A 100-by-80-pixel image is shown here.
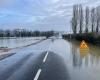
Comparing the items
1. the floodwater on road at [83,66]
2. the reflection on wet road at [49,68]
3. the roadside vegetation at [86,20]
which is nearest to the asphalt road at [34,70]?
the reflection on wet road at [49,68]

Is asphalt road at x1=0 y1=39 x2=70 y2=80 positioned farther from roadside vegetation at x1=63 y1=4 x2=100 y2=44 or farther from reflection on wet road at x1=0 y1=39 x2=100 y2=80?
roadside vegetation at x1=63 y1=4 x2=100 y2=44

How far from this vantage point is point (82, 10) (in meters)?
92.1

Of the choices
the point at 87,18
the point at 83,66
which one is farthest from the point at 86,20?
the point at 83,66

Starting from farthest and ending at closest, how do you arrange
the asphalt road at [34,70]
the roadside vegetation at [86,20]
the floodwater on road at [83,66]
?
the roadside vegetation at [86,20] < the floodwater on road at [83,66] < the asphalt road at [34,70]

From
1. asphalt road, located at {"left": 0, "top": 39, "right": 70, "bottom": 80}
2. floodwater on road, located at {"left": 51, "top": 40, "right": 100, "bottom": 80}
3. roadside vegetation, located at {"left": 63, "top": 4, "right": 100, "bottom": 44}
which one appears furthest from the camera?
roadside vegetation, located at {"left": 63, "top": 4, "right": 100, "bottom": 44}

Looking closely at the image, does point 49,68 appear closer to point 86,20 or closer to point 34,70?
point 34,70

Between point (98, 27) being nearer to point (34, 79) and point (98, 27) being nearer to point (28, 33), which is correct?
point (34, 79)

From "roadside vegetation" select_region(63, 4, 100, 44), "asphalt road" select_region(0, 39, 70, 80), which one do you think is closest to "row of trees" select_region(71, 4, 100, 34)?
"roadside vegetation" select_region(63, 4, 100, 44)

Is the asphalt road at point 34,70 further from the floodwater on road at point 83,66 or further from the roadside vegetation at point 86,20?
the roadside vegetation at point 86,20

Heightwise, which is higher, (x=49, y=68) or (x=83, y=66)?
(x=49, y=68)

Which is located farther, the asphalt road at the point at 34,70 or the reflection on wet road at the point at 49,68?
the reflection on wet road at the point at 49,68

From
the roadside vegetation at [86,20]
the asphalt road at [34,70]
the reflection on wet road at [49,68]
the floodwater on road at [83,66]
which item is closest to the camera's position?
the asphalt road at [34,70]

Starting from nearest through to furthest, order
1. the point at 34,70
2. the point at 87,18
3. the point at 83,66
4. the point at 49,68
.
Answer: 1. the point at 34,70
2. the point at 49,68
3. the point at 83,66
4. the point at 87,18

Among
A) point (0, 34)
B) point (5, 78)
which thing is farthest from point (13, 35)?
point (5, 78)
